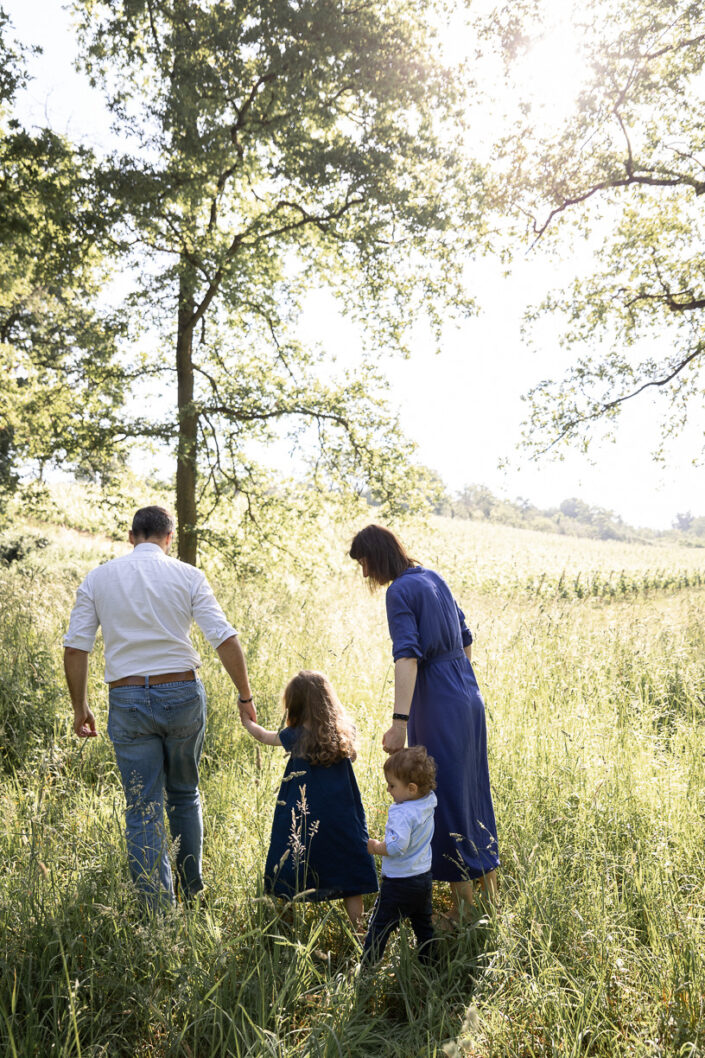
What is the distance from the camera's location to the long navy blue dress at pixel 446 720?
335 centimetres

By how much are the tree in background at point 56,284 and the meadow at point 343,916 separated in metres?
5.33

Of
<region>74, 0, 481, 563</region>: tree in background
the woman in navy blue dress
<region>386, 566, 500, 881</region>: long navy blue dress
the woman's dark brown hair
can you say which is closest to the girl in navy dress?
the woman in navy blue dress

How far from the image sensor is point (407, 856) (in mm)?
2979

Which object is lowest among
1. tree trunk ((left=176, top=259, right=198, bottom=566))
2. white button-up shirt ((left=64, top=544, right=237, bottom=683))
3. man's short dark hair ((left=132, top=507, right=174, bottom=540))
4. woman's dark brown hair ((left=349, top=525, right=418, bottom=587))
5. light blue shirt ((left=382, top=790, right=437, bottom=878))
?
light blue shirt ((left=382, top=790, right=437, bottom=878))

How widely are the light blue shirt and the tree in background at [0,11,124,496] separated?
885 cm

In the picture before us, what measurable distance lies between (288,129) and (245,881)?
30.5 feet

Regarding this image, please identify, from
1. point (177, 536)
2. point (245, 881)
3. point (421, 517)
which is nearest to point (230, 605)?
point (177, 536)

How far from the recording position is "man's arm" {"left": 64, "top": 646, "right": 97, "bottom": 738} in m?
3.65

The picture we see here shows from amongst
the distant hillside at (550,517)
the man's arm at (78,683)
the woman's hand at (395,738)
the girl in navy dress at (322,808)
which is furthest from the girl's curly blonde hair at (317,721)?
the distant hillside at (550,517)

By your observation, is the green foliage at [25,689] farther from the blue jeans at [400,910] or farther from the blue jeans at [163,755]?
the blue jeans at [400,910]

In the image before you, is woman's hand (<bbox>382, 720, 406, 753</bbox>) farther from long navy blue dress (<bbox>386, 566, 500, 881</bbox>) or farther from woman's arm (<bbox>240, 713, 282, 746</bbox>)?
woman's arm (<bbox>240, 713, 282, 746</bbox>)

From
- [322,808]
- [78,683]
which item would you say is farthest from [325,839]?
[78,683]

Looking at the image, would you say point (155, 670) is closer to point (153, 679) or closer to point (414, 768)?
point (153, 679)

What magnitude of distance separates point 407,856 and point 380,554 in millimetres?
1428
